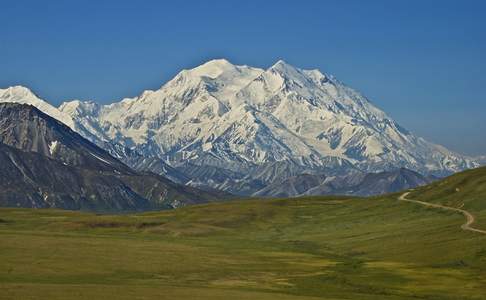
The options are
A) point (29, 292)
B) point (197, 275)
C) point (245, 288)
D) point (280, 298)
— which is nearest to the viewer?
point (29, 292)

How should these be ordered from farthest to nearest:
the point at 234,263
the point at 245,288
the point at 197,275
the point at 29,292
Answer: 1. the point at 234,263
2. the point at 197,275
3. the point at 245,288
4. the point at 29,292

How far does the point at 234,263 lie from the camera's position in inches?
7323

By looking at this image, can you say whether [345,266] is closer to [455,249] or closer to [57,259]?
[455,249]

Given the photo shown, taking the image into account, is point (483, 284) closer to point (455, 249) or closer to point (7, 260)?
point (455, 249)

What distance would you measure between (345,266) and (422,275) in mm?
22337

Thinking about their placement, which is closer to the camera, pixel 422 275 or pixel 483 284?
pixel 483 284

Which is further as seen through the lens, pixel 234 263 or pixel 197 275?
pixel 234 263

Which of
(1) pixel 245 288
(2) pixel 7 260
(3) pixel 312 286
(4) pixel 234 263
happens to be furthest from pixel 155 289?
(4) pixel 234 263

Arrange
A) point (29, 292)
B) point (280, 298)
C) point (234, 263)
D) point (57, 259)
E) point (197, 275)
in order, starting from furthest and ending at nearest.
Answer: point (234, 263), point (57, 259), point (197, 275), point (280, 298), point (29, 292)

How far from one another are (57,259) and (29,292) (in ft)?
181

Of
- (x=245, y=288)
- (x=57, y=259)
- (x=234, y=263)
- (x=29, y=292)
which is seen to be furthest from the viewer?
(x=234, y=263)

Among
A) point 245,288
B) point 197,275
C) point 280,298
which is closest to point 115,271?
point 197,275

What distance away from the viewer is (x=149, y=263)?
175750mm

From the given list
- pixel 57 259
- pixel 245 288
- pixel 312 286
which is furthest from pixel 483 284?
pixel 57 259
